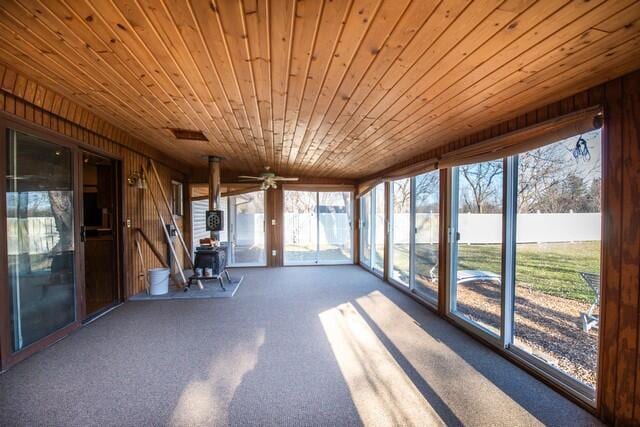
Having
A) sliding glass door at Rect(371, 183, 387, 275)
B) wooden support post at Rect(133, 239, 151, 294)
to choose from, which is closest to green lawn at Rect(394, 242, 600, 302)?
sliding glass door at Rect(371, 183, 387, 275)

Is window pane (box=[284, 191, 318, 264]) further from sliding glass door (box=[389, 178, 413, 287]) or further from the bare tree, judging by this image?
the bare tree

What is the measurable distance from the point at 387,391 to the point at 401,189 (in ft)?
11.3

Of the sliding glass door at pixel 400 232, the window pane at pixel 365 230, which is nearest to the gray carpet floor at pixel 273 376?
the sliding glass door at pixel 400 232

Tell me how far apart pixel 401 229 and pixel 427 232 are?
2.71 ft

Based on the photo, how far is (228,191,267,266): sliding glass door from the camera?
6660mm

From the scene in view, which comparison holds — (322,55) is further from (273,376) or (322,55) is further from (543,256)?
(543,256)

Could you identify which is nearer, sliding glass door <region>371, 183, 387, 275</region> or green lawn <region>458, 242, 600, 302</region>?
green lawn <region>458, 242, 600, 302</region>

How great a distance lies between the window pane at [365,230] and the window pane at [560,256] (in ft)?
13.1

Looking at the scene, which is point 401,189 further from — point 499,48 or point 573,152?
point 499,48

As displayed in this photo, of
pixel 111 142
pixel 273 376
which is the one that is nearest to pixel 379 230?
pixel 273 376

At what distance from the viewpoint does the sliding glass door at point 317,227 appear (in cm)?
696

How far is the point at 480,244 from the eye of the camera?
118 inches

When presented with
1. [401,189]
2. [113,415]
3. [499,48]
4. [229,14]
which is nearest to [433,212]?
[401,189]

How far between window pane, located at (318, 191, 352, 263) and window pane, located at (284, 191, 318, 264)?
0.61 ft
